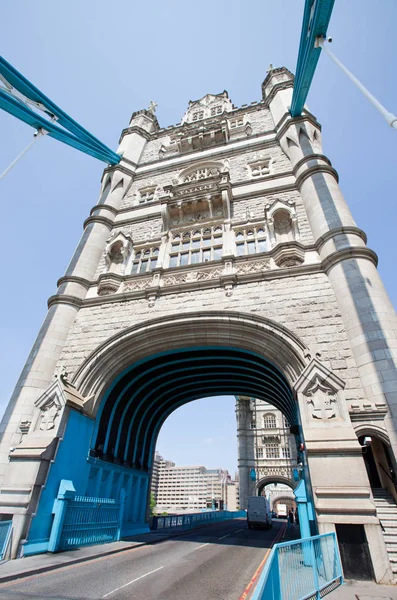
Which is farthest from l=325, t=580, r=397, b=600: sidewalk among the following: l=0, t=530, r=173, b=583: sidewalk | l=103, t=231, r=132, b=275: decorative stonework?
l=103, t=231, r=132, b=275: decorative stonework

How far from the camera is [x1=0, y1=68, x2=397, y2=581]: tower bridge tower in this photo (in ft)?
24.8

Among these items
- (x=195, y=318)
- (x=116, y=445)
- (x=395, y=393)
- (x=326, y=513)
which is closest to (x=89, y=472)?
(x=116, y=445)

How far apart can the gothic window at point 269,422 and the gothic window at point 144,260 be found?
46.4 metres

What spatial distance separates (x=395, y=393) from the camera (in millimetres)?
7340

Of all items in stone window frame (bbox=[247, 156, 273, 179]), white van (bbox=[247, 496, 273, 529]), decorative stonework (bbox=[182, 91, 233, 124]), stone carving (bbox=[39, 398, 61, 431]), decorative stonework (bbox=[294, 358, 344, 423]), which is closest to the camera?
decorative stonework (bbox=[294, 358, 344, 423])

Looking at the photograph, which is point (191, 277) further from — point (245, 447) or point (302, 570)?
point (245, 447)

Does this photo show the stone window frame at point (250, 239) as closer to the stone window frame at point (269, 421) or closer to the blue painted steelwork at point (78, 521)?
the blue painted steelwork at point (78, 521)

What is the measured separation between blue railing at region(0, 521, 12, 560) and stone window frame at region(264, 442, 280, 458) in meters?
48.4

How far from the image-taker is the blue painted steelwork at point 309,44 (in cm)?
1280

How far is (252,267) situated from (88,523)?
9.92m

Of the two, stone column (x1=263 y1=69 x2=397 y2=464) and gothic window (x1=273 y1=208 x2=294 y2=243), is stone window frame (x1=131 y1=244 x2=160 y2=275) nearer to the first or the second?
gothic window (x1=273 y1=208 x2=294 y2=243)

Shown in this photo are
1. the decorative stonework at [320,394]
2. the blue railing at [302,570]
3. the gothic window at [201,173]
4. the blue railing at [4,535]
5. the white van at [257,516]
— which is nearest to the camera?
the blue railing at [302,570]

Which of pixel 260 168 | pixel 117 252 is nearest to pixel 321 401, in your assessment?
pixel 117 252

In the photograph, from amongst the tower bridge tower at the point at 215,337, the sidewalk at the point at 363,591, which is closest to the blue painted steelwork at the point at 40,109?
the tower bridge tower at the point at 215,337
